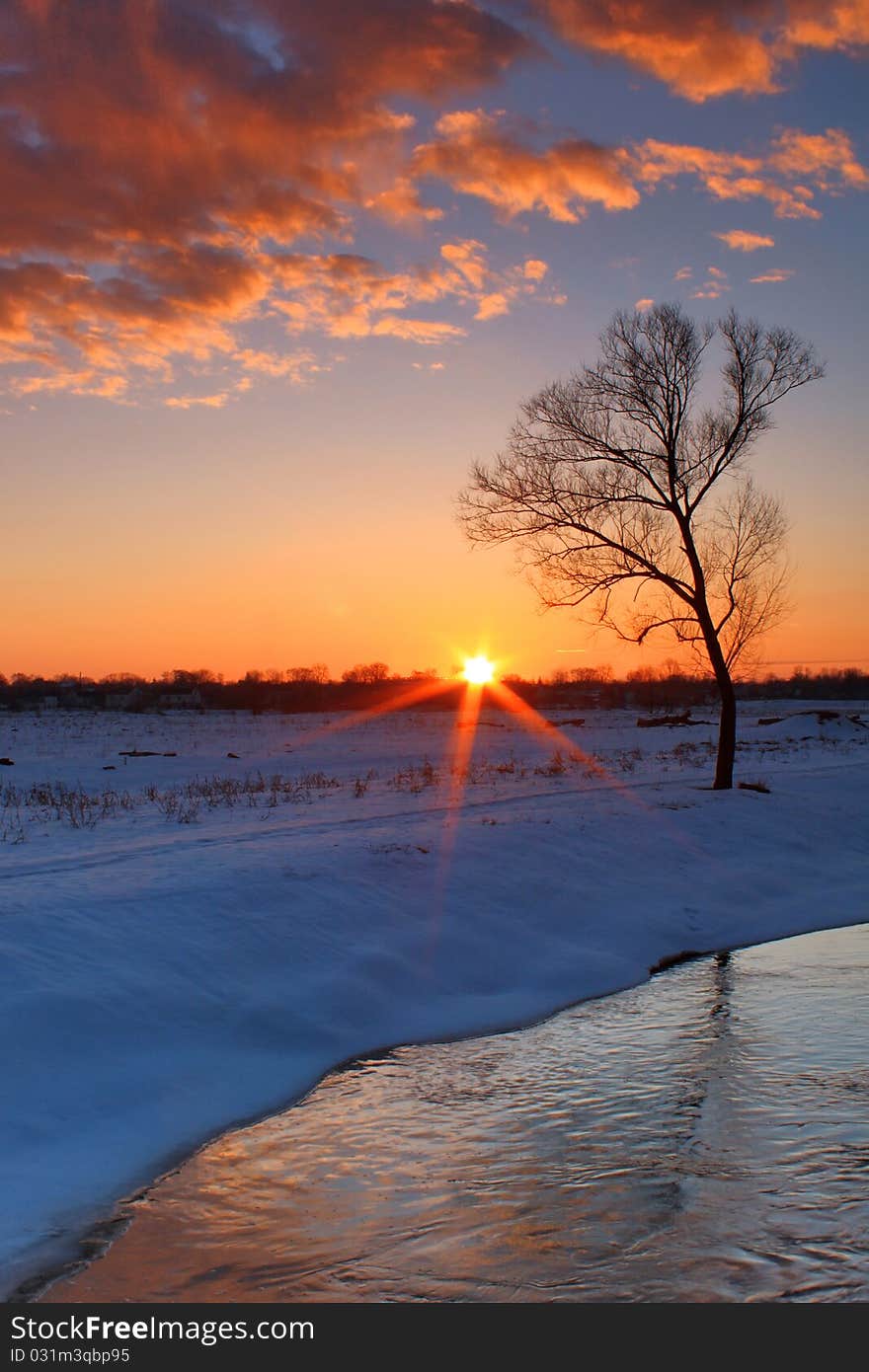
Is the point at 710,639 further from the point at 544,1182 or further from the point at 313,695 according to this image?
the point at 313,695

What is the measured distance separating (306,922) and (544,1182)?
5738 mm

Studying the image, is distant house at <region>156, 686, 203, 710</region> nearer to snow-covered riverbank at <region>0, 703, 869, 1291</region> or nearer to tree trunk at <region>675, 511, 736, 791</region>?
snow-covered riverbank at <region>0, 703, 869, 1291</region>

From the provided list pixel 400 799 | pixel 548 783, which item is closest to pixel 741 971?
pixel 400 799

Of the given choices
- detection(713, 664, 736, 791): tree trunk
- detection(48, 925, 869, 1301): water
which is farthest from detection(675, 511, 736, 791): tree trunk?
detection(48, 925, 869, 1301): water

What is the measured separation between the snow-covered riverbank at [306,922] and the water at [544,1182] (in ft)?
2.18

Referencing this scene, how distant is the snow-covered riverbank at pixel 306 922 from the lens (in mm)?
7602

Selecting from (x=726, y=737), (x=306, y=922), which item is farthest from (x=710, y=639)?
(x=306, y=922)

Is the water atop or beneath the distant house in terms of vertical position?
beneath

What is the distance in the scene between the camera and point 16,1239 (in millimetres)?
5695

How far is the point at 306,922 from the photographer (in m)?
11.6

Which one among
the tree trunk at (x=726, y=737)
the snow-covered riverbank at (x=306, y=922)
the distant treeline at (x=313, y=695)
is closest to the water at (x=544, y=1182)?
the snow-covered riverbank at (x=306, y=922)

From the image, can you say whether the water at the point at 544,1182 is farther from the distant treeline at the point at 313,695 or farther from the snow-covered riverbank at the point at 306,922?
the distant treeline at the point at 313,695

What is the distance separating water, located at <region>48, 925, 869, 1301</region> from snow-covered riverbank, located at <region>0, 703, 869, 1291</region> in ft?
2.18

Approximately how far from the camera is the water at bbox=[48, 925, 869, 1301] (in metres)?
5.17
